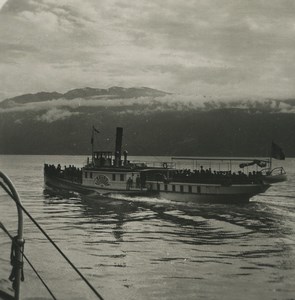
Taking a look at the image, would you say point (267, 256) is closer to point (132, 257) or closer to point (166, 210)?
point (132, 257)

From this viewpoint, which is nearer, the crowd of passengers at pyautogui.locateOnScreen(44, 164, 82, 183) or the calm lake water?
the calm lake water

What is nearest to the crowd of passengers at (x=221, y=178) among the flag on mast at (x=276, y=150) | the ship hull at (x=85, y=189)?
the ship hull at (x=85, y=189)

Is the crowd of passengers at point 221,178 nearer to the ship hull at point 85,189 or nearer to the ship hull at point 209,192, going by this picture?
the ship hull at point 209,192

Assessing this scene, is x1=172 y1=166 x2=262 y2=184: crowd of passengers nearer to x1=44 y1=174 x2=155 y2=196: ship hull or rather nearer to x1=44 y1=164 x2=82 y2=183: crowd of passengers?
x1=44 y1=174 x2=155 y2=196: ship hull

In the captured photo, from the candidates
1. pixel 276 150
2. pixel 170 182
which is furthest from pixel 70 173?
pixel 276 150

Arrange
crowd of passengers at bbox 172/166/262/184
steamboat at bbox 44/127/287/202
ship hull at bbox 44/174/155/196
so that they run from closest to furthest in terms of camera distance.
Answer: crowd of passengers at bbox 172/166/262/184 < steamboat at bbox 44/127/287/202 < ship hull at bbox 44/174/155/196

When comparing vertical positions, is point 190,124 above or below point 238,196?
above

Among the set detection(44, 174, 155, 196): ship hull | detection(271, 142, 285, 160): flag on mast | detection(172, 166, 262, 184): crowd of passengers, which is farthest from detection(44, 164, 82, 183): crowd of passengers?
detection(271, 142, 285, 160): flag on mast

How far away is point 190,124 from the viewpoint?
32.6ft

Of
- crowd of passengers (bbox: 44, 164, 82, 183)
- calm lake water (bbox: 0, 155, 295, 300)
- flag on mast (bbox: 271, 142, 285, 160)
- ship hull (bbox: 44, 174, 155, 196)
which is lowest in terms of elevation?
calm lake water (bbox: 0, 155, 295, 300)

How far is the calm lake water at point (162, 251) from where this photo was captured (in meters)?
7.45

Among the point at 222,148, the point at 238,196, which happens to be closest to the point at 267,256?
the point at 222,148

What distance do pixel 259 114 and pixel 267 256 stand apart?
11.7 ft

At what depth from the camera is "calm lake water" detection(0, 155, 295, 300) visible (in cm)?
745
